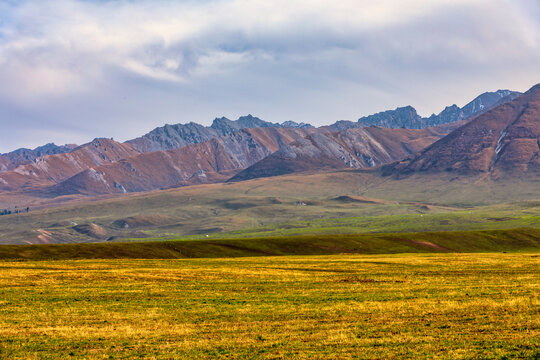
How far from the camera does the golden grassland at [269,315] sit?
27859 millimetres

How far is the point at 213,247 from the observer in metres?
119

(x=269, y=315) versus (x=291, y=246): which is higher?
(x=269, y=315)

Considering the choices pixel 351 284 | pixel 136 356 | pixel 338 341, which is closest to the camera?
pixel 136 356

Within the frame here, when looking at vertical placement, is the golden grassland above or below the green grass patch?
above

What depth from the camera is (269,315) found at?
37.9 m

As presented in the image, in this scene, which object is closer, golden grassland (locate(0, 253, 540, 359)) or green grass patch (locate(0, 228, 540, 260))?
golden grassland (locate(0, 253, 540, 359))

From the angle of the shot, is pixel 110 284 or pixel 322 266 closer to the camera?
pixel 110 284

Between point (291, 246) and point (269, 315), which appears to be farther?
point (291, 246)

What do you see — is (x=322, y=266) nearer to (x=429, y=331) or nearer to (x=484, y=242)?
(x=429, y=331)

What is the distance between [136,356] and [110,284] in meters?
29.1

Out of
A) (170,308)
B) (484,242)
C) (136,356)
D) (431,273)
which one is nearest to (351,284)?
(431,273)

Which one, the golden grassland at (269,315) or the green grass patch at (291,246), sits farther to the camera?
the green grass patch at (291,246)

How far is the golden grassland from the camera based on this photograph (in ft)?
91.4

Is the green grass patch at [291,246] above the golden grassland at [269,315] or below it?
below
